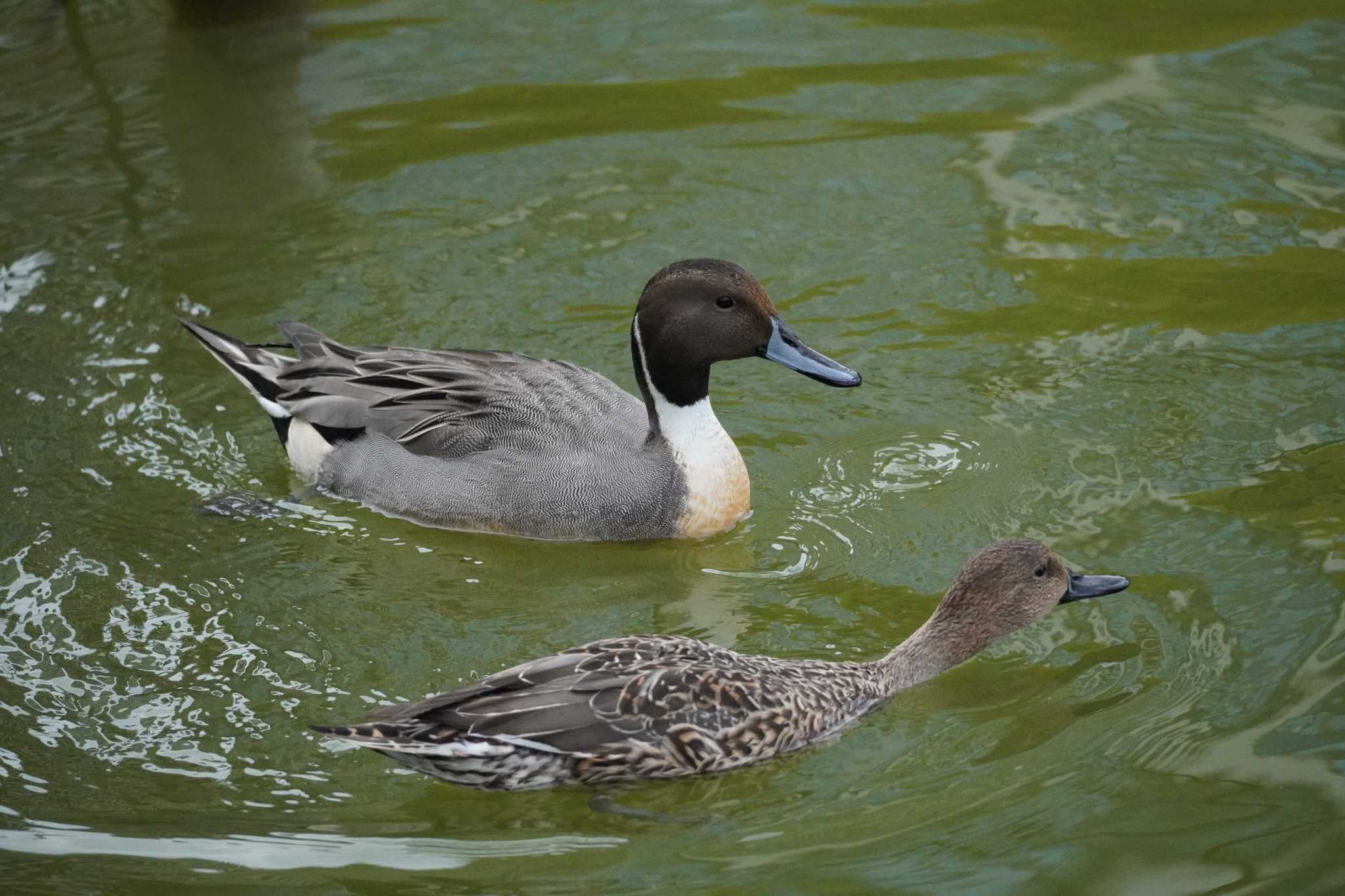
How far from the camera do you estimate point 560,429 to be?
7.03 m

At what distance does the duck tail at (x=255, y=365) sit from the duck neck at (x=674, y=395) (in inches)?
67.0

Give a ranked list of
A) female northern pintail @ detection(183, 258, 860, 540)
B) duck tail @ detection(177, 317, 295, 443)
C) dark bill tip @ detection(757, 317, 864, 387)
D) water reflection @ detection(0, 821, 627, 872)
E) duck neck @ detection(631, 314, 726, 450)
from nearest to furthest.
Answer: water reflection @ detection(0, 821, 627, 872) < dark bill tip @ detection(757, 317, 864, 387) < female northern pintail @ detection(183, 258, 860, 540) < duck neck @ detection(631, 314, 726, 450) < duck tail @ detection(177, 317, 295, 443)

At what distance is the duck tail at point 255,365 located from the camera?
298 inches

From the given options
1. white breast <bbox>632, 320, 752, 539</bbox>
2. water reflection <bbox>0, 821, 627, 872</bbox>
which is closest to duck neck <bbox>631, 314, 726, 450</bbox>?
white breast <bbox>632, 320, 752, 539</bbox>

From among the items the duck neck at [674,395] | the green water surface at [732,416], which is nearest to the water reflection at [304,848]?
the green water surface at [732,416]

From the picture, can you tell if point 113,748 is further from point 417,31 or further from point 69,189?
point 417,31

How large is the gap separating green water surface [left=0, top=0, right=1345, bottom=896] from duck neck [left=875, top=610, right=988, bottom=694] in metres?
0.14

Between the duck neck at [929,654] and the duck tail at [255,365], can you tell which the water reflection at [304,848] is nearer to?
the duck neck at [929,654]

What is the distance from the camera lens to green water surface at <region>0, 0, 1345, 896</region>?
495 cm

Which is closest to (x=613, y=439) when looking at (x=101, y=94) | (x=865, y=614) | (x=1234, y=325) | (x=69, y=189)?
(x=865, y=614)

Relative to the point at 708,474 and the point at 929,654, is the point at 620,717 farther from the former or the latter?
the point at 708,474

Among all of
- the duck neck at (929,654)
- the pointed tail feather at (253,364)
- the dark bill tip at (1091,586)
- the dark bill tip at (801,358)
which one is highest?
the dark bill tip at (801,358)

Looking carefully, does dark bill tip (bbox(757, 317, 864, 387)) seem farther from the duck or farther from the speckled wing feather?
the speckled wing feather

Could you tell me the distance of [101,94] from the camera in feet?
36.4
